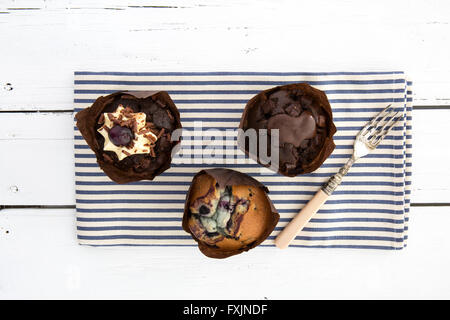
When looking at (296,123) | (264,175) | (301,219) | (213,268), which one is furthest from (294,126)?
(213,268)

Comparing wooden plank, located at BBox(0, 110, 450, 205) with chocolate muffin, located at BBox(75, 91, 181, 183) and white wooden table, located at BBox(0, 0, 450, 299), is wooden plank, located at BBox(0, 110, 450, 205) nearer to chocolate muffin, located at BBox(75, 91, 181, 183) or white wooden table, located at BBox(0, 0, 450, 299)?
white wooden table, located at BBox(0, 0, 450, 299)

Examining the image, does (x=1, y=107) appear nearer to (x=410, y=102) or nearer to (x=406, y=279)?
(x=410, y=102)

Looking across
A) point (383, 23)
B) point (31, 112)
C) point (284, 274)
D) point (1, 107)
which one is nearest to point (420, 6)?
point (383, 23)

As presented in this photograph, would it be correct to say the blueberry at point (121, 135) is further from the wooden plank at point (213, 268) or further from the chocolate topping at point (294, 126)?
the wooden plank at point (213, 268)

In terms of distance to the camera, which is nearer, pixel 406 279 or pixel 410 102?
pixel 410 102

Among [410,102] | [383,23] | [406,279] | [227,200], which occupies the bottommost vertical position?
[406,279]
